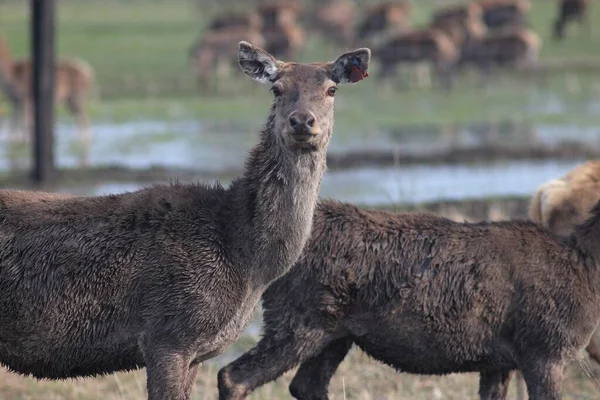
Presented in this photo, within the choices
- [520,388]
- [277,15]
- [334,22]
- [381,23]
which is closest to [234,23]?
[277,15]

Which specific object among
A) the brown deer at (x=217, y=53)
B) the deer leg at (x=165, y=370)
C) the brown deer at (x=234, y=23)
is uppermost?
the brown deer at (x=234, y=23)

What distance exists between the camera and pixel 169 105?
2866cm

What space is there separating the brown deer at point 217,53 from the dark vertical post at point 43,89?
15947 mm

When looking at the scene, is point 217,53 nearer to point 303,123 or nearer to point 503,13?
point 503,13

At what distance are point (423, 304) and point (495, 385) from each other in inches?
38.3

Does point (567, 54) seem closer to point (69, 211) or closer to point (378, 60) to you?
point (378, 60)

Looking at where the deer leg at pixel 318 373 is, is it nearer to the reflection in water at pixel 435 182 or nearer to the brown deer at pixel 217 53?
the reflection in water at pixel 435 182

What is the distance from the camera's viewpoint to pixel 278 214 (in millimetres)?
7391

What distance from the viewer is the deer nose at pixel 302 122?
7109 millimetres

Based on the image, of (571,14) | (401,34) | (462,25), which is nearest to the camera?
(401,34)

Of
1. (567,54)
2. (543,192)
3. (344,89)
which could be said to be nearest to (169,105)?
(344,89)

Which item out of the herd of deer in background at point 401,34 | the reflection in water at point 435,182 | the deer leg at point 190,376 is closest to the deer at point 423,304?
the deer leg at point 190,376

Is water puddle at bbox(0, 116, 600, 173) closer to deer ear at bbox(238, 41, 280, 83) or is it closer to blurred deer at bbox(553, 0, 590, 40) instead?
deer ear at bbox(238, 41, 280, 83)

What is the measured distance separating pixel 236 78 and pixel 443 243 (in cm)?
2873
